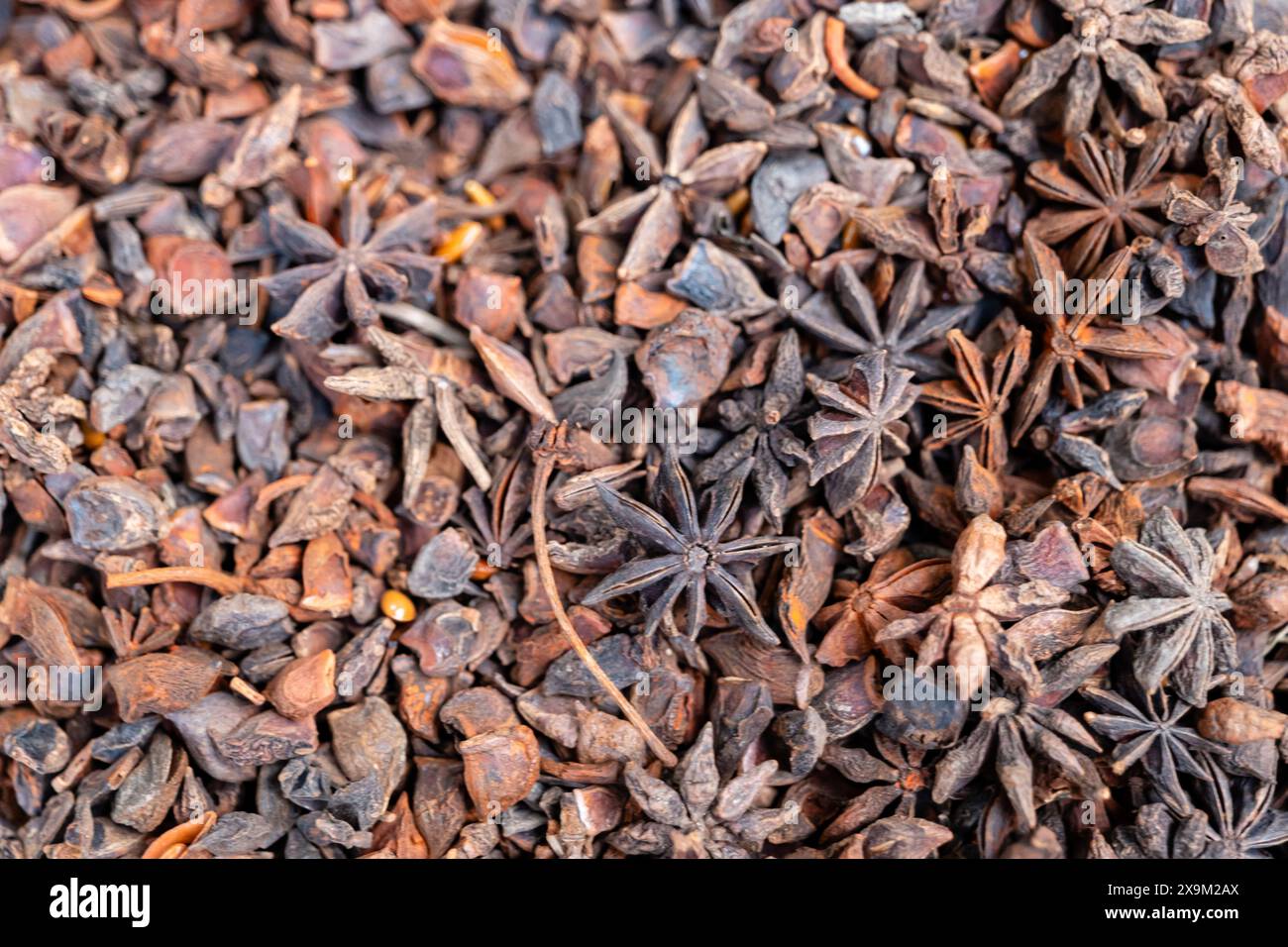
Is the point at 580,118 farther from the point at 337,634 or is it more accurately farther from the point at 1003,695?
the point at 1003,695

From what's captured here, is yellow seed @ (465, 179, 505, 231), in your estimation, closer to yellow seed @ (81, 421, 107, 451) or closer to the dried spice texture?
the dried spice texture

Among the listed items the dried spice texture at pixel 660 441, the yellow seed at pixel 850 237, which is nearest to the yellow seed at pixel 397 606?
the dried spice texture at pixel 660 441

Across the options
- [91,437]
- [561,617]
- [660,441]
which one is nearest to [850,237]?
[660,441]

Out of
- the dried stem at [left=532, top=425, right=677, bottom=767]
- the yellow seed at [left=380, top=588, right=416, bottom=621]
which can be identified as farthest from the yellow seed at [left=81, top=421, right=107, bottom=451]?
the dried stem at [left=532, top=425, right=677, bottom=767]

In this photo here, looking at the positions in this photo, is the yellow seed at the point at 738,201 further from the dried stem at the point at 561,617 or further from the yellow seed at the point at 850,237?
the dried stem at the point at 561,617

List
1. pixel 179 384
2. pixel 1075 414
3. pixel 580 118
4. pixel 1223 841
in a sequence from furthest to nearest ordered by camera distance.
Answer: pixel 580 118 → pixel 179 384 → pixel 1075 414 → pixel 1223 841

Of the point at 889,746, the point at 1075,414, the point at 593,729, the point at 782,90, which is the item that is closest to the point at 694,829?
the point at 593,729
